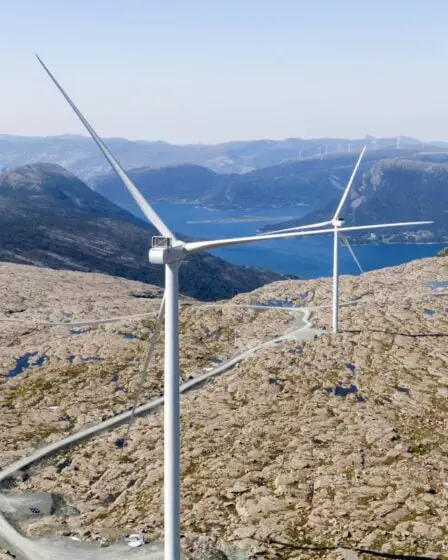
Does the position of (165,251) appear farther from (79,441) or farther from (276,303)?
(276,303)

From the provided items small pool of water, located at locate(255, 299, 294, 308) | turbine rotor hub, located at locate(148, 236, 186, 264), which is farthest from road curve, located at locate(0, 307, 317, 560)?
turbine rotor hub, located at locate(148, 236, 186, 264)

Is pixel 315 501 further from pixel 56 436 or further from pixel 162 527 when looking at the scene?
pixel 56 436

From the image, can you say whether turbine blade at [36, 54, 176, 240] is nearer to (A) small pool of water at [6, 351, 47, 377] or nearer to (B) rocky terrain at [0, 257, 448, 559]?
(B) rocky terrain at [0, 257, 448, 559]

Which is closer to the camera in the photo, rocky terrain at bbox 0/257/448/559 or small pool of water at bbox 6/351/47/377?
rocky terrain at bbox 0/257/448/559

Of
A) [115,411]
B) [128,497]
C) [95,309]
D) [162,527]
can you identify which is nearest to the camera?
[162,527]

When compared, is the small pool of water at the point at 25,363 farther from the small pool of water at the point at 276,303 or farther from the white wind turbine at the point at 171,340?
the white wind turbine at the point at 171,340

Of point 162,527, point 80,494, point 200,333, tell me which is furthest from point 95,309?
point 162,527

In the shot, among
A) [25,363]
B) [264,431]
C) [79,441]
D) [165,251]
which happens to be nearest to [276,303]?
[25,363]

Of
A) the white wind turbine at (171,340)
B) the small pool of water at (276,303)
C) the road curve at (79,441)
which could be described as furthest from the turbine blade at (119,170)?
the small pool of water at (276,303)

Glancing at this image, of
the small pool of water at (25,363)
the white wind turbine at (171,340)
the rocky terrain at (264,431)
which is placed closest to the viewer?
the white wind turbine at (171,340)
